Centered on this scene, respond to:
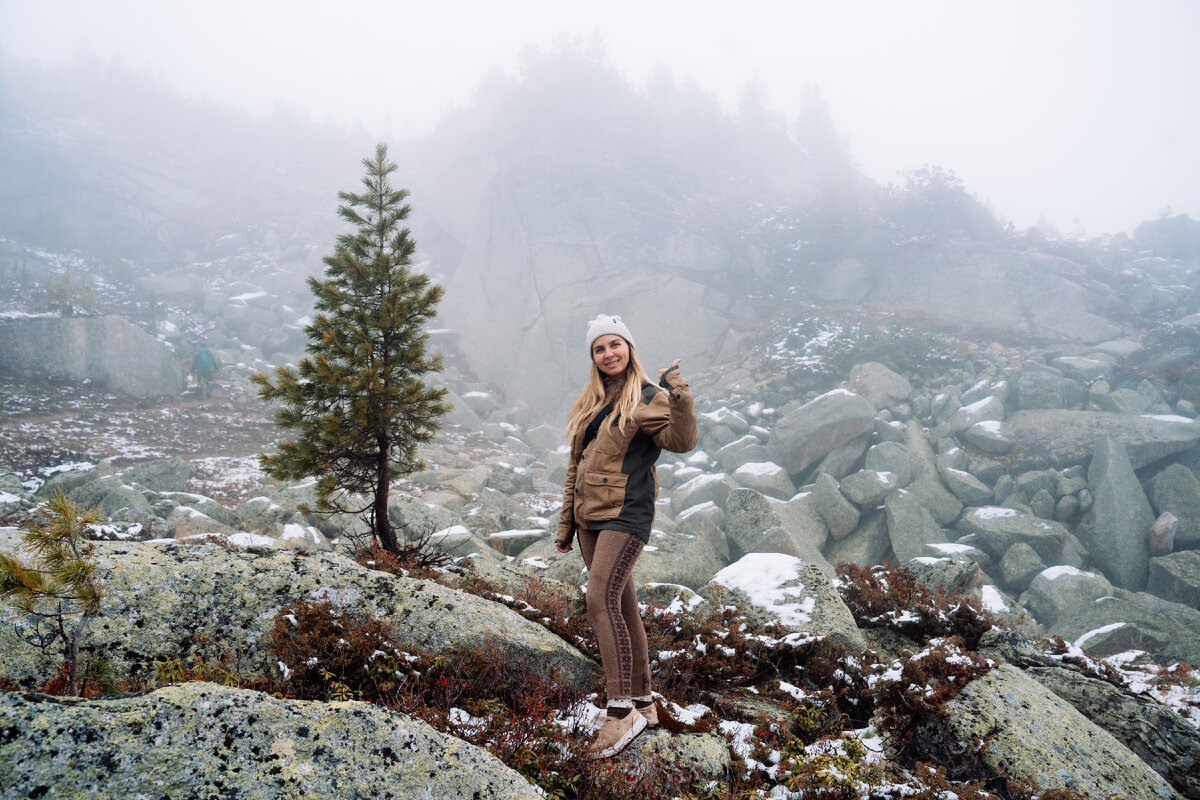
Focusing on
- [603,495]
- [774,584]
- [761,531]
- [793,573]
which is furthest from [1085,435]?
[603,495]

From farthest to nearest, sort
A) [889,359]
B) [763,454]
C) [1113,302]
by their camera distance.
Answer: [1113,302]
[889,359]
[763,454]

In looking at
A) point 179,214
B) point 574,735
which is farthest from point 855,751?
point 179,214

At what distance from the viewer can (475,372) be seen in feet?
133

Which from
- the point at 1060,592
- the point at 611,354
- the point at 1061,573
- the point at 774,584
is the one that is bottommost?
the point at 1060,592

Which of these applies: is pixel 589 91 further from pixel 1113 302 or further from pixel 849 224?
pixel 1113 302

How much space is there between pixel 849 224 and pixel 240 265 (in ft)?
172

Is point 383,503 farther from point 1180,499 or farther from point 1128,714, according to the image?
point 1180,499

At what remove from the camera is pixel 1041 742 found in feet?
14.1

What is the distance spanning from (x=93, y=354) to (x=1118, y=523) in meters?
40.8

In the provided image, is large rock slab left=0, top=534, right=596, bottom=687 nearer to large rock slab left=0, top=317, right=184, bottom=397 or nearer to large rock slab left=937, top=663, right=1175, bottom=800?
large rock slab left=937, top=663, right=1175, bottom=800

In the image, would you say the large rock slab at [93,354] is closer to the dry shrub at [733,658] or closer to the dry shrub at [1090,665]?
the dry shrub at [733,658]

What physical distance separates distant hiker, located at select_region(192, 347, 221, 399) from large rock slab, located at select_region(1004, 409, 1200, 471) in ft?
119

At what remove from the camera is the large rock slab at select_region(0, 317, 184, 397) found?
80.5ft

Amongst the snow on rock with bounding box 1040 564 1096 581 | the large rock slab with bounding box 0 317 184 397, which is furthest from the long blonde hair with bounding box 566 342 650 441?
the large rock slab with bounding box 0 317 184 397
